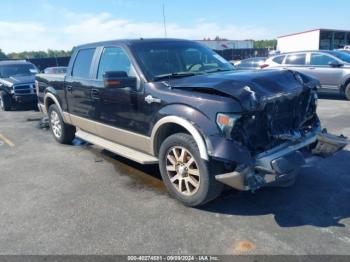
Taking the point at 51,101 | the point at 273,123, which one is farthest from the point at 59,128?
the point at 273,123

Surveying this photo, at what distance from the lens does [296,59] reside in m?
12.7

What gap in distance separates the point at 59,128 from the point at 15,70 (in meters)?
7.90

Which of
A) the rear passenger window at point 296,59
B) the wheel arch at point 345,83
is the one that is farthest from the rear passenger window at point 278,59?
the wheel arch at point 345,83

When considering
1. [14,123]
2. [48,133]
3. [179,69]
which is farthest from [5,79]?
[179,69]

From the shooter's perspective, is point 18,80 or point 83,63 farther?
point 18,80

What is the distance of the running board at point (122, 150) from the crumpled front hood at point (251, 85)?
1075mm

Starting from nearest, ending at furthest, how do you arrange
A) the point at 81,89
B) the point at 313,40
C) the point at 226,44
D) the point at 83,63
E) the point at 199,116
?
the point at 199,116
the point at 81,89
the point at 83,63
the point at 313,40
the point at 226,44

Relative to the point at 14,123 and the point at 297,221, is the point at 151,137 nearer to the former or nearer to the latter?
the point at 297,221

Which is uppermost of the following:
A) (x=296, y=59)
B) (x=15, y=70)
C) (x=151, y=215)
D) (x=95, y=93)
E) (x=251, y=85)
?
(x=251, y=85)

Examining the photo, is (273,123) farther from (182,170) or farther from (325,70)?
(325,70)

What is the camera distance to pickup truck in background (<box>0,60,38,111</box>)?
12336mm

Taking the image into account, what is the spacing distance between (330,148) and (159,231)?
2276mm

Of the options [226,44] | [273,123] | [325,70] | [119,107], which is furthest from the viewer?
[226,44]

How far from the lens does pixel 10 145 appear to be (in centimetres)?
753
